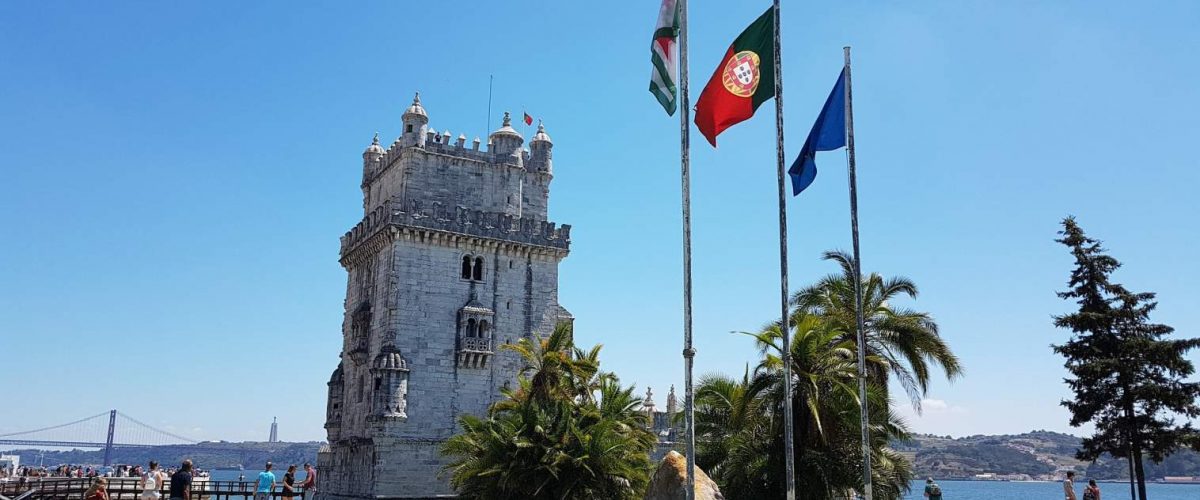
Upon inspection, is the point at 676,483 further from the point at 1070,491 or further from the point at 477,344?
the point at 477,344

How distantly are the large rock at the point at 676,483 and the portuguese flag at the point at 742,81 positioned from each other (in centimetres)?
792

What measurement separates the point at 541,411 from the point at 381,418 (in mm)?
11070

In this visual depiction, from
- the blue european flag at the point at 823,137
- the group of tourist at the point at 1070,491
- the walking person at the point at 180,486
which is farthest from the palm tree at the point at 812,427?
the walking person at the point at 180,486

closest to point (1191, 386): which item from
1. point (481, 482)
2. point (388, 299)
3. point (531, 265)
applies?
point (481, 482)

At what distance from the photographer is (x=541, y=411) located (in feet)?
108

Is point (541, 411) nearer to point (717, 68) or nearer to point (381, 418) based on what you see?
point (381, 418)

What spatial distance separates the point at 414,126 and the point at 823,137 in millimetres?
28390

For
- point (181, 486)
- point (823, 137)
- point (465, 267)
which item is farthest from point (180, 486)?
point (465, 267)

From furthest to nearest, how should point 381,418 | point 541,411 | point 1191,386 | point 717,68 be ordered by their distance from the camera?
point 381,418 < point 541,411 < point 1191,386 < point 717,68

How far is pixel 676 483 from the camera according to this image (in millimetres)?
22750

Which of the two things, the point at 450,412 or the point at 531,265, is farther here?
the point at 531,265

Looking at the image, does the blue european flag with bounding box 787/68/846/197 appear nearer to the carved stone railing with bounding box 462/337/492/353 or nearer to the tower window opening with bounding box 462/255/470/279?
the carved stone railing with bounding box 462/337/492/353

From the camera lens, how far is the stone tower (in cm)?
4181

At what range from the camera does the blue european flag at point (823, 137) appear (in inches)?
817
